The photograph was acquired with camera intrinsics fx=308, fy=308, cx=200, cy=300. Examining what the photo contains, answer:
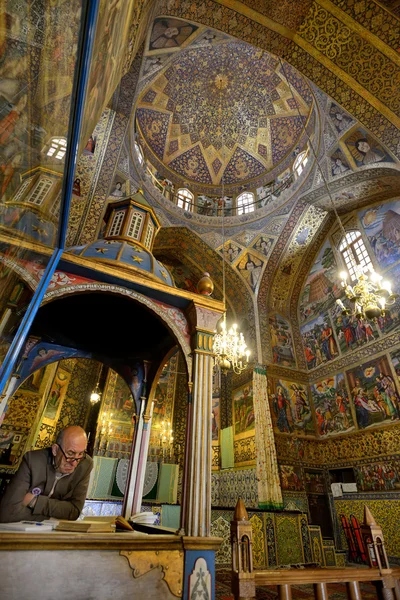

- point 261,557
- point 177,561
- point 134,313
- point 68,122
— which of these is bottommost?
point 261,557

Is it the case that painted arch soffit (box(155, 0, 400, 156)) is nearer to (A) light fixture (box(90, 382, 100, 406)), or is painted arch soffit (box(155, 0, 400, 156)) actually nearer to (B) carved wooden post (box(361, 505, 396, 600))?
(B) carved wooden post (box(361, 505, 396, 600))

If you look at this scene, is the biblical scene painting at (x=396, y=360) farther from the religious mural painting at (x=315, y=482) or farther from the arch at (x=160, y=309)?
the arch at (x=160, y=309)

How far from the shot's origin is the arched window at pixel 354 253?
36.6ft

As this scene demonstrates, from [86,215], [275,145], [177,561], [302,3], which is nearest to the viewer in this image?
[177,561]

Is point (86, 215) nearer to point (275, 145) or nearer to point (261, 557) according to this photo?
point (275, 145)

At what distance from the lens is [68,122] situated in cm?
136

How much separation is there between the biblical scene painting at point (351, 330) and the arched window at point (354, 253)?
4.96 ft

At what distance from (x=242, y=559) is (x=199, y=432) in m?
1.11

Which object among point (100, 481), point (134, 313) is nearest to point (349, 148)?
point (134, 313)

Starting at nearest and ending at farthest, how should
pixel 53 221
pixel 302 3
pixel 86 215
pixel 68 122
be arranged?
pixel 68 122
pixel 53 221
pixel 302 3
pixel 86 215

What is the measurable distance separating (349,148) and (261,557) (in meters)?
12.1

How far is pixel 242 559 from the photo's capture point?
2639 millimetres

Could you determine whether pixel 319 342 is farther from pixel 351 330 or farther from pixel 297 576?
pixel 297 576

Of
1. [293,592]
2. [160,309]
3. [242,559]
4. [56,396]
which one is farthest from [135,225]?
[56,396]
